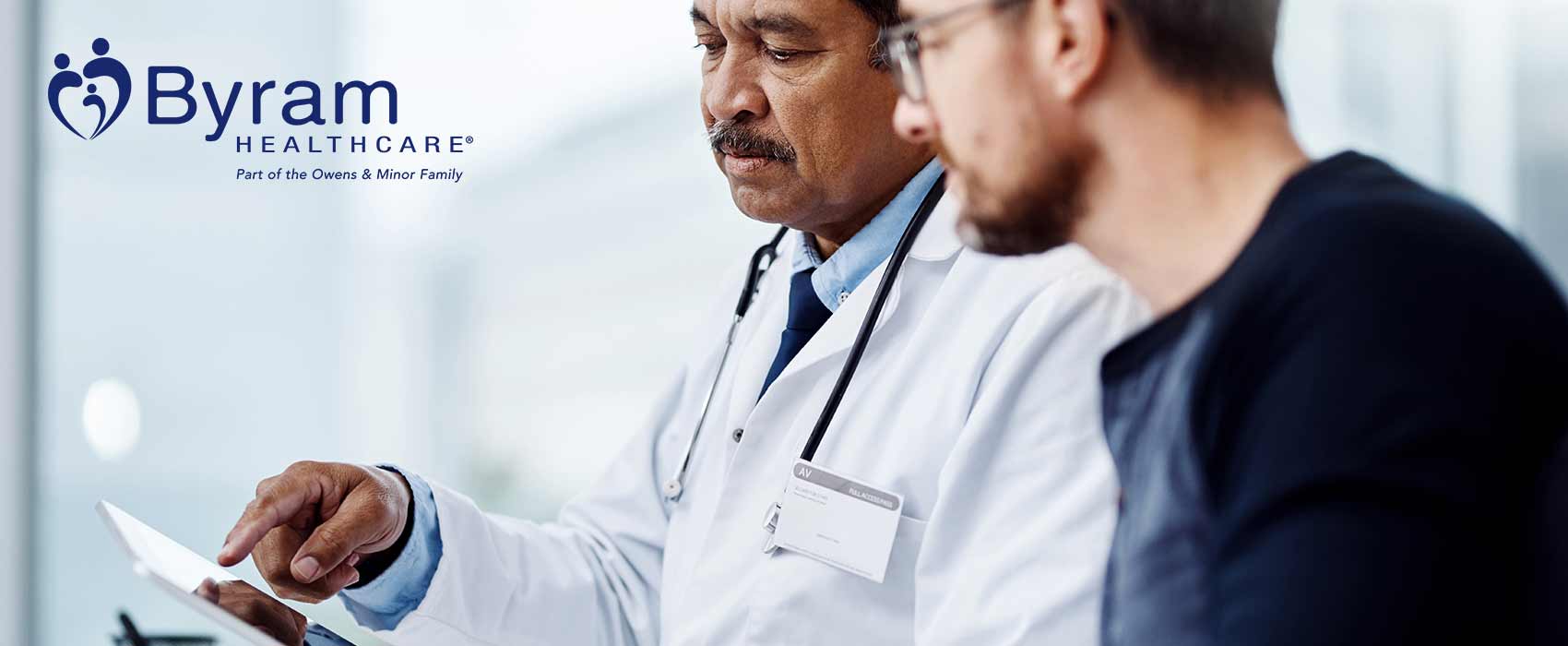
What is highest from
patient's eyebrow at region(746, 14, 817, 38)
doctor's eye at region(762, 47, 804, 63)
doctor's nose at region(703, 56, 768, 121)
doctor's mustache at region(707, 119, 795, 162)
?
patient's eyebrow at region(746, 14, 817, 38)

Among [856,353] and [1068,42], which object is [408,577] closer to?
[856,353]

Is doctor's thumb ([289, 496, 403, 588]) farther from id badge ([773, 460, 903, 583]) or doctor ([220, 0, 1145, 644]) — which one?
id badge ([773, 460, 903, 583])

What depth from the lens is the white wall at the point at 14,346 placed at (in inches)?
96.2

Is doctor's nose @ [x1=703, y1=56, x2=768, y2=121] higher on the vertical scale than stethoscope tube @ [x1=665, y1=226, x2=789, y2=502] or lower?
higher

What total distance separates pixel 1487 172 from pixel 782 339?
1.83 meters

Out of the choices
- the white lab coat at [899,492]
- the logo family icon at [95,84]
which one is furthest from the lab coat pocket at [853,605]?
the logo family icon at [95,84]

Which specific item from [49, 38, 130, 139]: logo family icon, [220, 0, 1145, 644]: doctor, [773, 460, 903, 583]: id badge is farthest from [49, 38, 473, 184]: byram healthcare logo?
[773, 460, 903, 583]: id badge

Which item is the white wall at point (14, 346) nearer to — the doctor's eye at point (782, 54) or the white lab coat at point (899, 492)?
the white lab coat at point (899, 492)

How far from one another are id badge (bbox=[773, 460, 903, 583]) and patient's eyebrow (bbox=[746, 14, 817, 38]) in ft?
1.36

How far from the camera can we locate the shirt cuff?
129cm

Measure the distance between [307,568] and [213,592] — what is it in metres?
0.21

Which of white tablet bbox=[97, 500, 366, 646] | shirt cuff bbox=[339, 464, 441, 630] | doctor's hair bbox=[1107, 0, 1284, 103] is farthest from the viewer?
shirt cuff bbox=[339, 464, 441, 630]

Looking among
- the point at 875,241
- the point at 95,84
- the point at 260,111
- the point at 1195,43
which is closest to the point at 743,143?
the point at 875,241

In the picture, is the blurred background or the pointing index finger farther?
the blurred background
